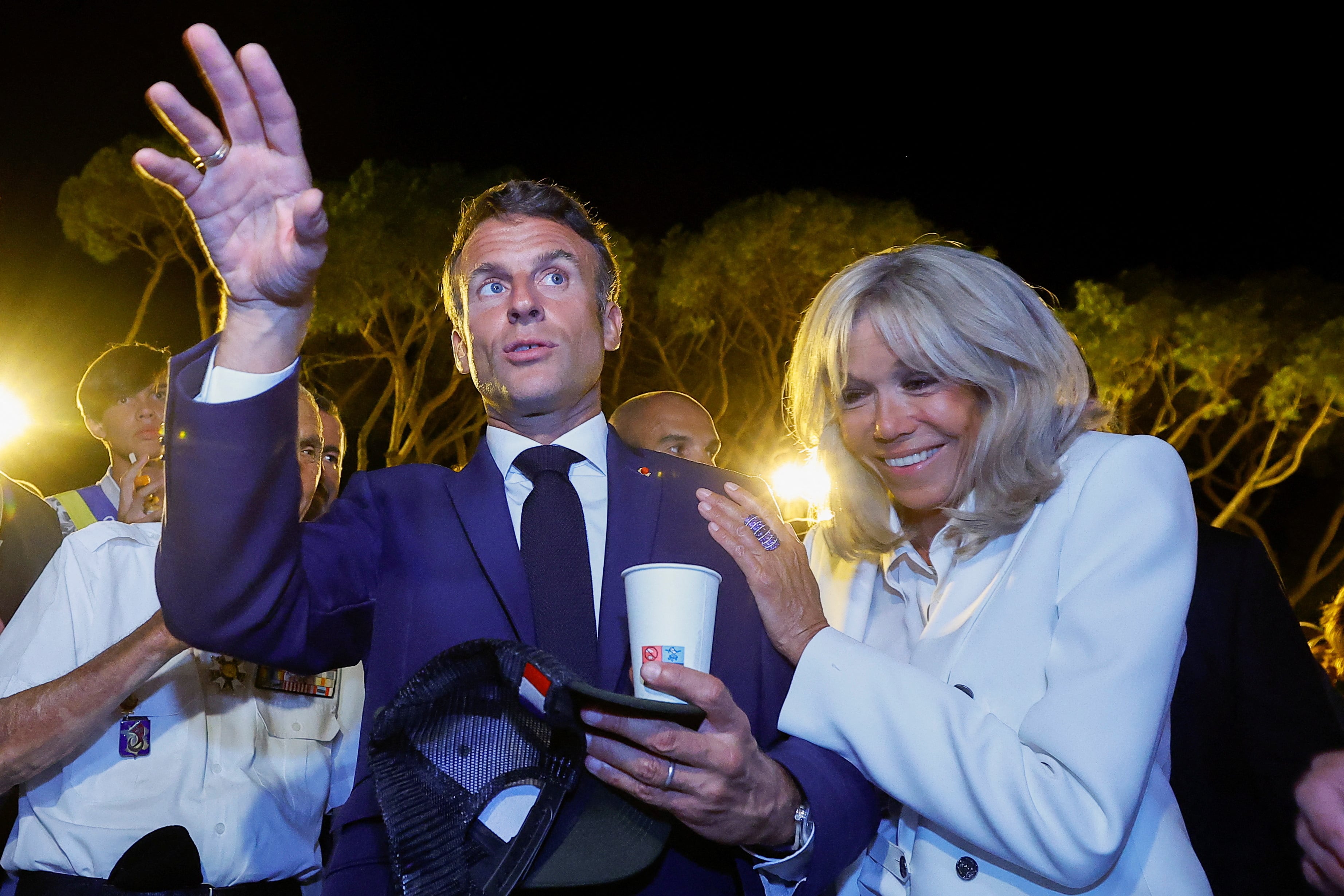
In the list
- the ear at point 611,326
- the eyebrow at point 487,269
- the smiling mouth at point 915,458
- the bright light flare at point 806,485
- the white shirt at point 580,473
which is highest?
the eyebrow at point 487,269

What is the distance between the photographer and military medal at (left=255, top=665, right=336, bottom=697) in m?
3.31

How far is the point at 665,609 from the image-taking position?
6.19 ft

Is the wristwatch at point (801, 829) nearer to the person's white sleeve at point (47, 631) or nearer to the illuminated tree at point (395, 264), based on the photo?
the person's white sleeve at point (47, 631)

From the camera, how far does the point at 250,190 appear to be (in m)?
1.86

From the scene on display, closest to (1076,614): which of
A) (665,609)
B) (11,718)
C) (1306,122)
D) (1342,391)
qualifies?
(665,609)

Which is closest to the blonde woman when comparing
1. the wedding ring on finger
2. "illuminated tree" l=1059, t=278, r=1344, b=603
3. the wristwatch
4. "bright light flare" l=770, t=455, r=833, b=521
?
"bright light flare" l=770, t=455, r=833, b=521

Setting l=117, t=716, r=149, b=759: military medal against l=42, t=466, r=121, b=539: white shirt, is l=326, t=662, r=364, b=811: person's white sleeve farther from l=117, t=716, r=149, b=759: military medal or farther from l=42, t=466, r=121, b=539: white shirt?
l=42, t=466, r=121, b=539: white shirt

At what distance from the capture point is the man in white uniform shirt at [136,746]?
8.99ft

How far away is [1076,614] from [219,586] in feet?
5.77

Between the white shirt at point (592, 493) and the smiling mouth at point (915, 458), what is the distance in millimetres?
802

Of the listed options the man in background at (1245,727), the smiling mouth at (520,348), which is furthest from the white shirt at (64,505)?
the man in background at (1245,727)

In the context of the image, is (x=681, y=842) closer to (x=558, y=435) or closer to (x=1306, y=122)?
(x=558, y=435)

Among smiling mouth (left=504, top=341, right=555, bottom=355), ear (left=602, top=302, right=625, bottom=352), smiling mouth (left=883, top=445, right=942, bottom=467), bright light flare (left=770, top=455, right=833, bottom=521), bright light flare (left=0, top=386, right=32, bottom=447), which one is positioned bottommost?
bright light flare (left=0, top=386, right=32, bottom=447)

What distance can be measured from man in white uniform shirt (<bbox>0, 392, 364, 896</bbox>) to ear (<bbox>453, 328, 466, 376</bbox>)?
1061mm
